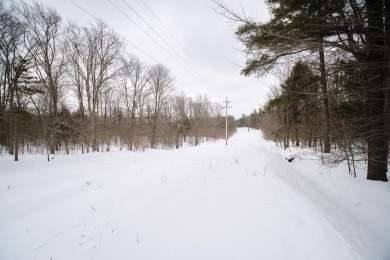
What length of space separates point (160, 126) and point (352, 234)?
34269 mm

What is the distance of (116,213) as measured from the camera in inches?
196

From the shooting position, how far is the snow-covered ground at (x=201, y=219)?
10.4 ft

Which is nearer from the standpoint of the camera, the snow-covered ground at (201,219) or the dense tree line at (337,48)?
the snow-covered ground at (201,219)

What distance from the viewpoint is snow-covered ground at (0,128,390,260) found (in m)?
3.18

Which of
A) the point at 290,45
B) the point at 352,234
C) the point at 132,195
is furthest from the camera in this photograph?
the point at 132,195

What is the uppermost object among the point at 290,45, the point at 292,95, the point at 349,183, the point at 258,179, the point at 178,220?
the point at 290,45

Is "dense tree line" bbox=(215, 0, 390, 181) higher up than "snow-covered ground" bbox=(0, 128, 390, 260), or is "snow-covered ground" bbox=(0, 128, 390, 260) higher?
"dense tree line" bbox=(215, 0, 390, 181)

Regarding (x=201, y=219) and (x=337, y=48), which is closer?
(x=201, y=219)

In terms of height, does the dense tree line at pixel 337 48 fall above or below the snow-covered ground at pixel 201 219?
above

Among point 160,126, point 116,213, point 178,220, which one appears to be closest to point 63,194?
point 116,213

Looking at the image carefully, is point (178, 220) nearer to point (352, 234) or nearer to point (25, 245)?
point (25, 245)

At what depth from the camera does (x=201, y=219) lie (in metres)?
3.95

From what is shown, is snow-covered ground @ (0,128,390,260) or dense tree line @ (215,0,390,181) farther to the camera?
dense tree line @ (215,0,390,181)

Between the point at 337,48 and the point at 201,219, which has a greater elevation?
the point at 337,48
